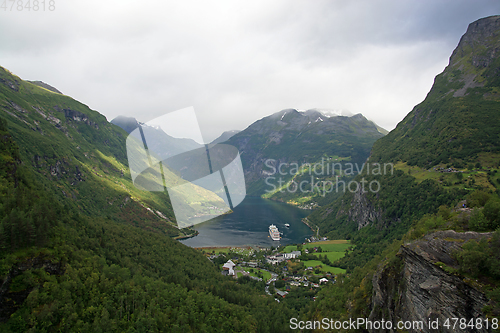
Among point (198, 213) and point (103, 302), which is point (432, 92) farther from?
point (103, 302)

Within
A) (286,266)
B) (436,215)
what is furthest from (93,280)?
(286,266)

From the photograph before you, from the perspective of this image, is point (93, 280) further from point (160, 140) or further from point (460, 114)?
point (460, 114)

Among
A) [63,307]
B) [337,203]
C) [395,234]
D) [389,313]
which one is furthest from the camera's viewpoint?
Answer: [337,203]

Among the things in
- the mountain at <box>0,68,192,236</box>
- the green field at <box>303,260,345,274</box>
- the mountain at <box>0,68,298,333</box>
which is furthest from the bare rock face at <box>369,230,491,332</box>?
the mountain at <box>0,68,192,236</box>

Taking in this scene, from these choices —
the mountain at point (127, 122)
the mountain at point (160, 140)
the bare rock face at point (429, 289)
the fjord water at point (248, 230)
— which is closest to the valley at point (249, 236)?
the bare rock face at point (429, 289)

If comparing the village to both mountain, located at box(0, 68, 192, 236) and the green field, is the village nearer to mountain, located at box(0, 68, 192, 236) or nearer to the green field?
the green field

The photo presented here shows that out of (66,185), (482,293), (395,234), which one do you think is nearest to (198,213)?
(66,185)
